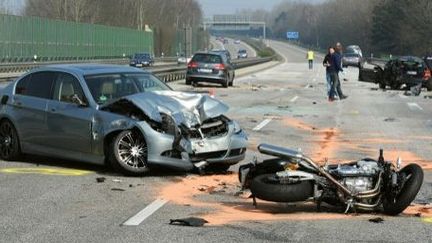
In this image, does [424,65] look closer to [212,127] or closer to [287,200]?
[212,127]

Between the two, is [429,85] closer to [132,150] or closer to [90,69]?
[90,69]

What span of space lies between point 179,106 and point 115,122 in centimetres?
88

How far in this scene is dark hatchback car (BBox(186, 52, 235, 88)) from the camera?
3278cm

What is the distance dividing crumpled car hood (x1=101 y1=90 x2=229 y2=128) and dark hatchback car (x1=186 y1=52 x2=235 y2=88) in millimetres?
23030

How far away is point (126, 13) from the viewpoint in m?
122

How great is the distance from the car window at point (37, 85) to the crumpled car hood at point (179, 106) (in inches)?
59.5

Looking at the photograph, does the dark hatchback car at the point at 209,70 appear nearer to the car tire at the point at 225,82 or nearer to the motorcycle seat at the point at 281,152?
the car tire at the point at 225,82

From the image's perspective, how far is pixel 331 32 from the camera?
571 feet

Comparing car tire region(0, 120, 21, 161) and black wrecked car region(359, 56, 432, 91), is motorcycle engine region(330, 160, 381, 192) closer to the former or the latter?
car tire region(0, 120, 21, 161)

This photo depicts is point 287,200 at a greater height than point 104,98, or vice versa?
point 104,98

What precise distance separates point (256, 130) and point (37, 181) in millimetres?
7241

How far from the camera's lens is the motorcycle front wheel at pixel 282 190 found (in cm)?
701

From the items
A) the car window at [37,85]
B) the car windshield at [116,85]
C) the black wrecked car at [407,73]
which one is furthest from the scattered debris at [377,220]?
the black wrecked car at [407,73]

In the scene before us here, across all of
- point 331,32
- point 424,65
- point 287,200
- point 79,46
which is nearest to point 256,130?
point 287,200
